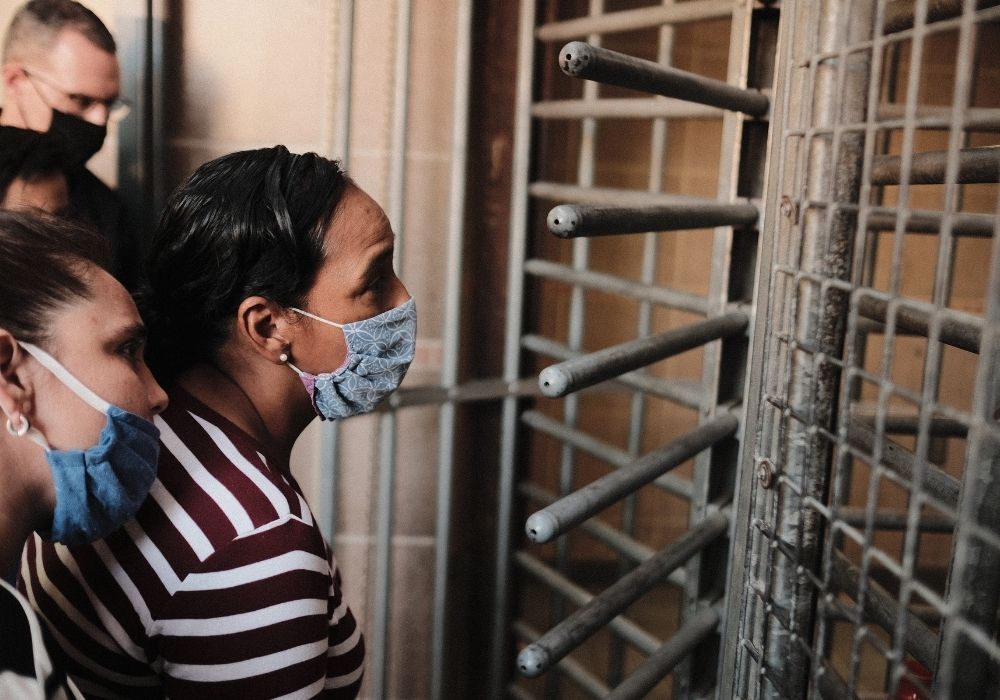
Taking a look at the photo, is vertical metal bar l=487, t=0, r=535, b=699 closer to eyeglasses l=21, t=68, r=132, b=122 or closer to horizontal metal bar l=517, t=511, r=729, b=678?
horizontal metal bar l=517, t=511, r=729, b=678

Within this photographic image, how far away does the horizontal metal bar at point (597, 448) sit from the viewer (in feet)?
5.49

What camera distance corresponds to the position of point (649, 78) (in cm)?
104

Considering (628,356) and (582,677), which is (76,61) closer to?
(628,356)

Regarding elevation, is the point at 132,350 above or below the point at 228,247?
below

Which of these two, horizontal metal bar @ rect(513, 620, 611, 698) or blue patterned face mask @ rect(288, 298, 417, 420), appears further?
horizontal metal bar @ rect(513, 620, 611, 698)

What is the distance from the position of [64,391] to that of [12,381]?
5cm

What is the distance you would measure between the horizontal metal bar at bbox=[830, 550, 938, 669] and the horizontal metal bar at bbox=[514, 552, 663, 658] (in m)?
0.54

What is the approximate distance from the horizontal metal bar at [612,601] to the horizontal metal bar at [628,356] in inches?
11.3

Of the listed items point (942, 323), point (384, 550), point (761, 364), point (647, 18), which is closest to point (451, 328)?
point (384, 550)

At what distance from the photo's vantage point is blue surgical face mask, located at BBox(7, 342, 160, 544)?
35.8 inches

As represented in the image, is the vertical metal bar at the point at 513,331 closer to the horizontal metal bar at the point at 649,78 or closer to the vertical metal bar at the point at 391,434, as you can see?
the vertical metal bar at the point at 391,434

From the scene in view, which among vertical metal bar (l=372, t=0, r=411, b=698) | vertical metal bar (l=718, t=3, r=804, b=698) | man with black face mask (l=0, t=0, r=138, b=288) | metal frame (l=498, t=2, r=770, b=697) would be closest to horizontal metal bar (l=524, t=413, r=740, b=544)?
metal frame (l=498, t=2, r=770, b=697)

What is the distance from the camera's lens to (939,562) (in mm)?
4062

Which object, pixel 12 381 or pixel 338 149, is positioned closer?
pixel 12 381
